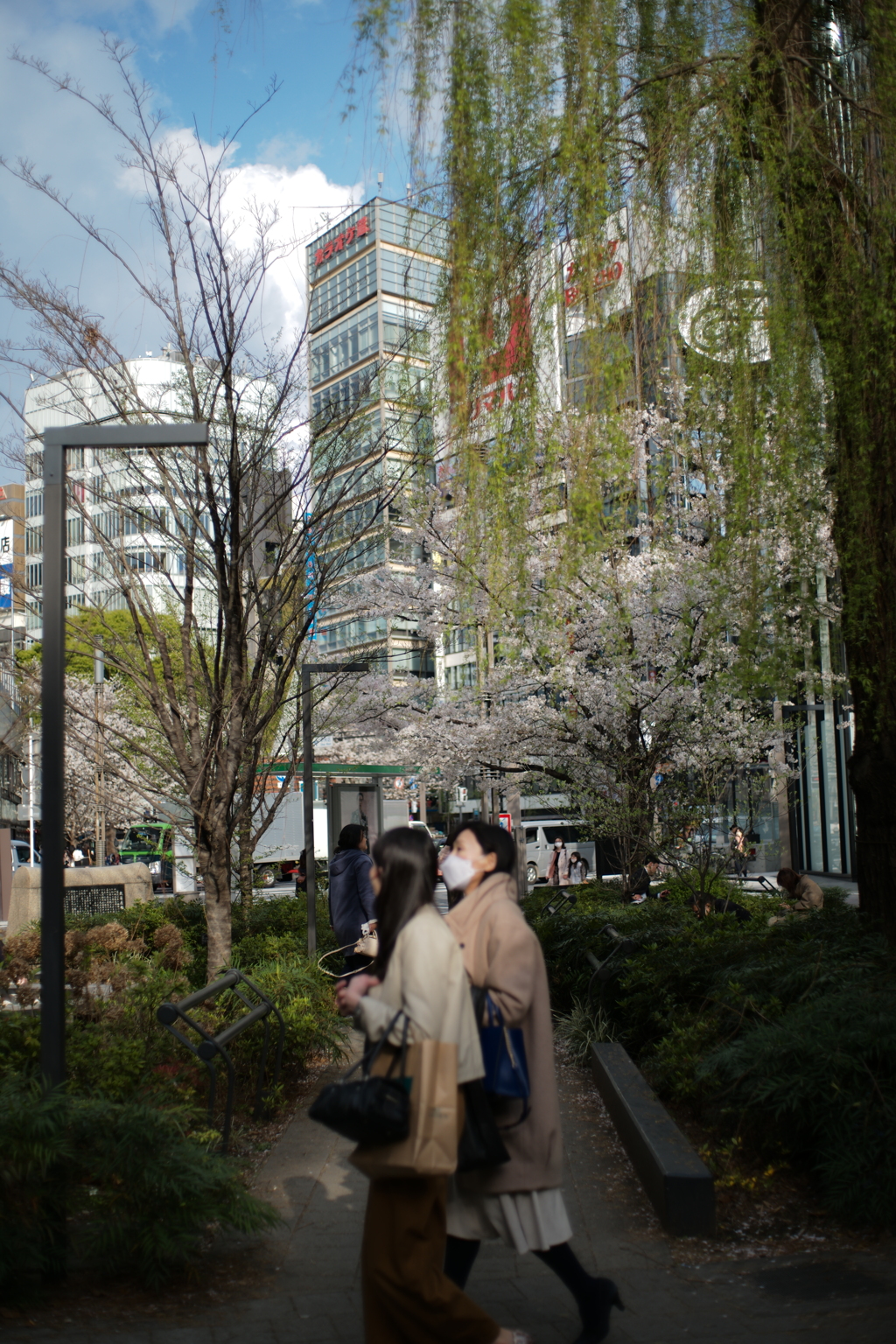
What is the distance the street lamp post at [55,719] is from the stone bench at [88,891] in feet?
30.0

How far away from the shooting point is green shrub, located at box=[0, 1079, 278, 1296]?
4008 millimetres

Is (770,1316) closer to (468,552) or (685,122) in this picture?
(468,552)

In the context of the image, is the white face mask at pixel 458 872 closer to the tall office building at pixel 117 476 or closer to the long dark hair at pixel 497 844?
the long dark hair at pixel 497 844

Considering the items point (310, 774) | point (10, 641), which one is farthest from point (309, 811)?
point (10, 641)

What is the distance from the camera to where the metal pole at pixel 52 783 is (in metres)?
4.50

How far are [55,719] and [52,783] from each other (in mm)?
262

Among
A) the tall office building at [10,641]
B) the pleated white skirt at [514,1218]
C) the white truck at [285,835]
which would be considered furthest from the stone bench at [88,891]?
the pleated white skirt at [514,1218]

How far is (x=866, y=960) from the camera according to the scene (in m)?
6.28

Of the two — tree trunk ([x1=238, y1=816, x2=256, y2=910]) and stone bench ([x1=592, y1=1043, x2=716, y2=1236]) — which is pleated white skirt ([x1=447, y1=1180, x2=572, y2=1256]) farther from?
tree trunk ([x1=238, y1=816, x2=256, y2=910])

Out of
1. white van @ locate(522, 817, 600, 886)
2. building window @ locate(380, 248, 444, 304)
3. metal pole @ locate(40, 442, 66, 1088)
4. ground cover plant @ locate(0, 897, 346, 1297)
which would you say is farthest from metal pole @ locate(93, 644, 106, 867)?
white van @ locate(522, 817, 600, 886)

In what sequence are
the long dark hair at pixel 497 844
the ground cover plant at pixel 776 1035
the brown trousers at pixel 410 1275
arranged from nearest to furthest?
the brown trousers at pixel 410 1275 → the long dark hair at pixel 497 844 → the ground cover plant at pixel 776 1035

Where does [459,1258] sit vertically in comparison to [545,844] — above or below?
above

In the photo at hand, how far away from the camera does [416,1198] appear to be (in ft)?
10.4

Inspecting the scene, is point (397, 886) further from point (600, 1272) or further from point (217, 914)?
point (217, 914)
